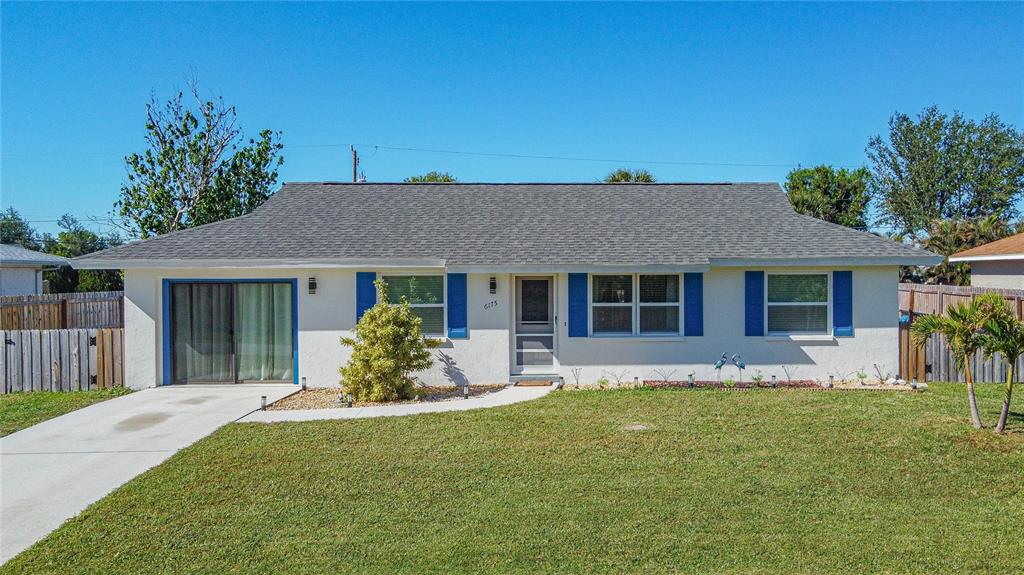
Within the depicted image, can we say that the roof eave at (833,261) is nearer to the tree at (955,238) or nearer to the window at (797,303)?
the window at (797,303)

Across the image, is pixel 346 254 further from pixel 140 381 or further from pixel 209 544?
pixel 209 544

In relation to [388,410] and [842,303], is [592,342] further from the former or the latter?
[842,303]

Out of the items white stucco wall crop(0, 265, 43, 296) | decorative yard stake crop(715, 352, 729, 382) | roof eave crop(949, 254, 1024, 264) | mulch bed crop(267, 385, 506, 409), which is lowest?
mulch bed crop(267, 385, 506, 409)

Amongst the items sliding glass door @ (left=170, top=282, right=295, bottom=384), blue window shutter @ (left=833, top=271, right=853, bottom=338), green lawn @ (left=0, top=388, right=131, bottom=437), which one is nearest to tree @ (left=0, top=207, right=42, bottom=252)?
green lawn @ (left=0, top=388, right=131, bottom=437)

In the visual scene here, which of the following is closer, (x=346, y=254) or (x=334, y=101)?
(x=346, y=254)

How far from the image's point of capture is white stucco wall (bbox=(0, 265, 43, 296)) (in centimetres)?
2417

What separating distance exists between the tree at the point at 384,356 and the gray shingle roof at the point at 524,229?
1461 millimetres

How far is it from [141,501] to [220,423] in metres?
3.27

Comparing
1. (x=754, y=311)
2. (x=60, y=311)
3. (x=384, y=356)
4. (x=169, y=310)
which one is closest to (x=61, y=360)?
(x=169, y=310)

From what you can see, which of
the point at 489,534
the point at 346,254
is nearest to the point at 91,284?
the point at 346,254

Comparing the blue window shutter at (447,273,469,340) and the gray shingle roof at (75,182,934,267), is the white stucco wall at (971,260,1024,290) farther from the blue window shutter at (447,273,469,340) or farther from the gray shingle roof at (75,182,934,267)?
the blue window shutter at (447,273,469,340)

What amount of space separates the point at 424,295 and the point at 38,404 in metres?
6.91

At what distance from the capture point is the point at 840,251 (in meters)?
12.1

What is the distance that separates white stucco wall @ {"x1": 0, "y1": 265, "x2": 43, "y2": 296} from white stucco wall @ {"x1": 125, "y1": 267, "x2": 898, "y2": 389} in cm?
1682
